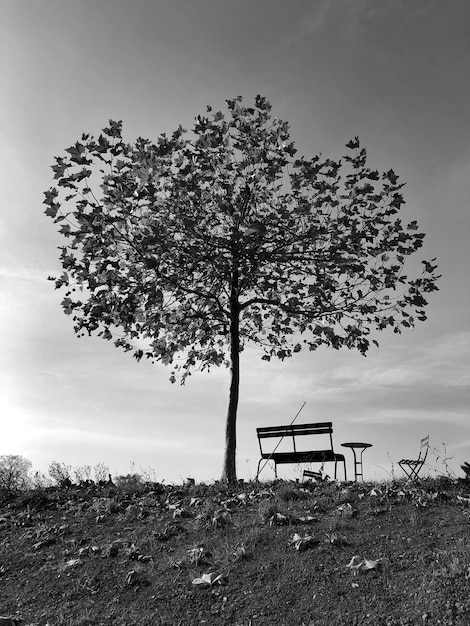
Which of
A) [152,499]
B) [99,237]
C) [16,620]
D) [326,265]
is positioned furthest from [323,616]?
[99,237]

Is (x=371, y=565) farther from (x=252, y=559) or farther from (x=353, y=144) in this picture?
(x=353, y=144)

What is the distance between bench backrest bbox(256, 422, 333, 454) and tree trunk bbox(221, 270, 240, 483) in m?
1.86

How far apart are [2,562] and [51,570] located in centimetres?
131

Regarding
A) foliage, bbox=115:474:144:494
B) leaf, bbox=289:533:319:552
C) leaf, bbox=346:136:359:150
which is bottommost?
leaf, bbox=289:533:319:552

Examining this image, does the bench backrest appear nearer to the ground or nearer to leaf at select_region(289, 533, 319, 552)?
the ground

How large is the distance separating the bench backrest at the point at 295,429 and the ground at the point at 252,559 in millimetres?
3081

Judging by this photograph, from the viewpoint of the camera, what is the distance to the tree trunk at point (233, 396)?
12.6 meters

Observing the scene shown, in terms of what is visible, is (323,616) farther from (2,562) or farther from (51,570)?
(2,562)

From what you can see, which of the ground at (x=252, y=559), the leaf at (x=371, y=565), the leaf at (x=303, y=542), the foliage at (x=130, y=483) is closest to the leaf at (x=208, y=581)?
the ground at (x=252, y=559)

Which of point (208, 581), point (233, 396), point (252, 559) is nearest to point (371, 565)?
point (252, 559)

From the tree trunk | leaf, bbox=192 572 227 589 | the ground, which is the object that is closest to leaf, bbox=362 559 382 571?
the ground

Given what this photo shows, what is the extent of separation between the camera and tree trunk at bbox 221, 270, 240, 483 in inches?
496

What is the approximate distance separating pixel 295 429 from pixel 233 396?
2383 mm

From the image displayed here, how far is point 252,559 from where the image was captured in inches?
288
